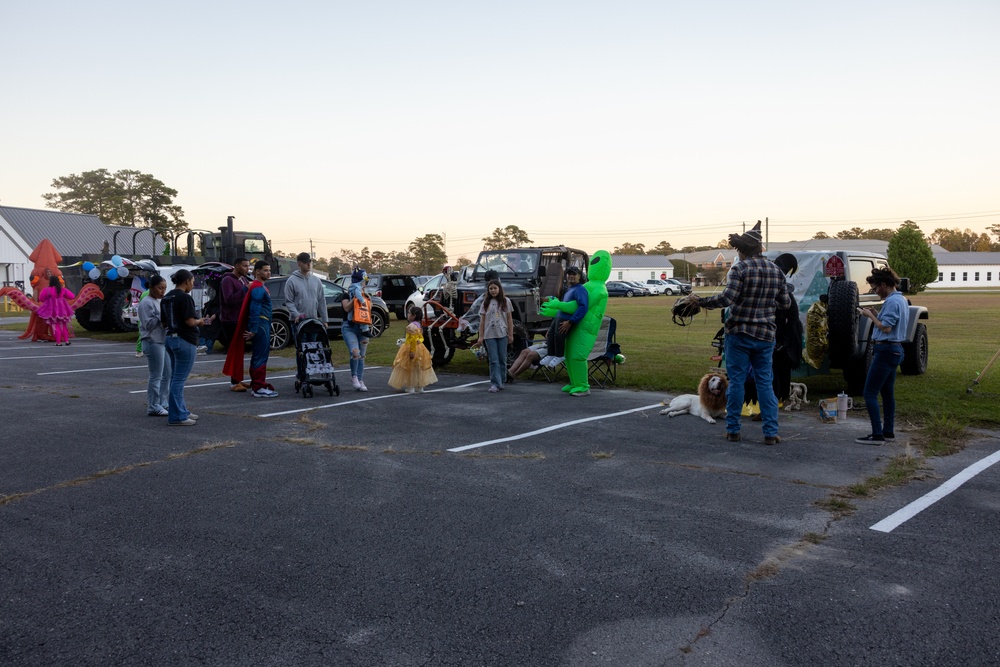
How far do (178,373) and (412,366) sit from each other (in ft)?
11.2

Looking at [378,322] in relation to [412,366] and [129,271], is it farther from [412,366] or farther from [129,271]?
[412,366]

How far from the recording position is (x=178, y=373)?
28.1 feet

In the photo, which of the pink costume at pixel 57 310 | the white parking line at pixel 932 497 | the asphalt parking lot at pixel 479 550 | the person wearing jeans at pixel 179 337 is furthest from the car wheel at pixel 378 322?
the white parking line at pixel 932 497

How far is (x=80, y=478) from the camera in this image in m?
6.27

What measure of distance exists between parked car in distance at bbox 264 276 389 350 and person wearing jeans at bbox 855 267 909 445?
407 inches

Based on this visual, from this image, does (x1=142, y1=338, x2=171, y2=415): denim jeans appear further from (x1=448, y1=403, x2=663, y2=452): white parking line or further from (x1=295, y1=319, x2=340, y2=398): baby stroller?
(x1=448, y1=403, x2=663, y2=452): white parking line

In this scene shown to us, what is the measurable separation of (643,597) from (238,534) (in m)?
→ 2.57

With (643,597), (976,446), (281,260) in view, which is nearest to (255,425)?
(643,597)

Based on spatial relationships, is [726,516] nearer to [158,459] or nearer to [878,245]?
[158,459]

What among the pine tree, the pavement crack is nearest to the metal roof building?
the pavement crack

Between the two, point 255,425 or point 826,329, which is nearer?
point 255,425

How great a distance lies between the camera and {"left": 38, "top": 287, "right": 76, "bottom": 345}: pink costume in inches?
755

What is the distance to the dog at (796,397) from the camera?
31.4ft

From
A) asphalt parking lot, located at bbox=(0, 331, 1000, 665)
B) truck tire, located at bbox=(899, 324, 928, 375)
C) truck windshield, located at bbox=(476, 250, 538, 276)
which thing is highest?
truck windshield, located at bbox=(476, 250, 538, 276)
